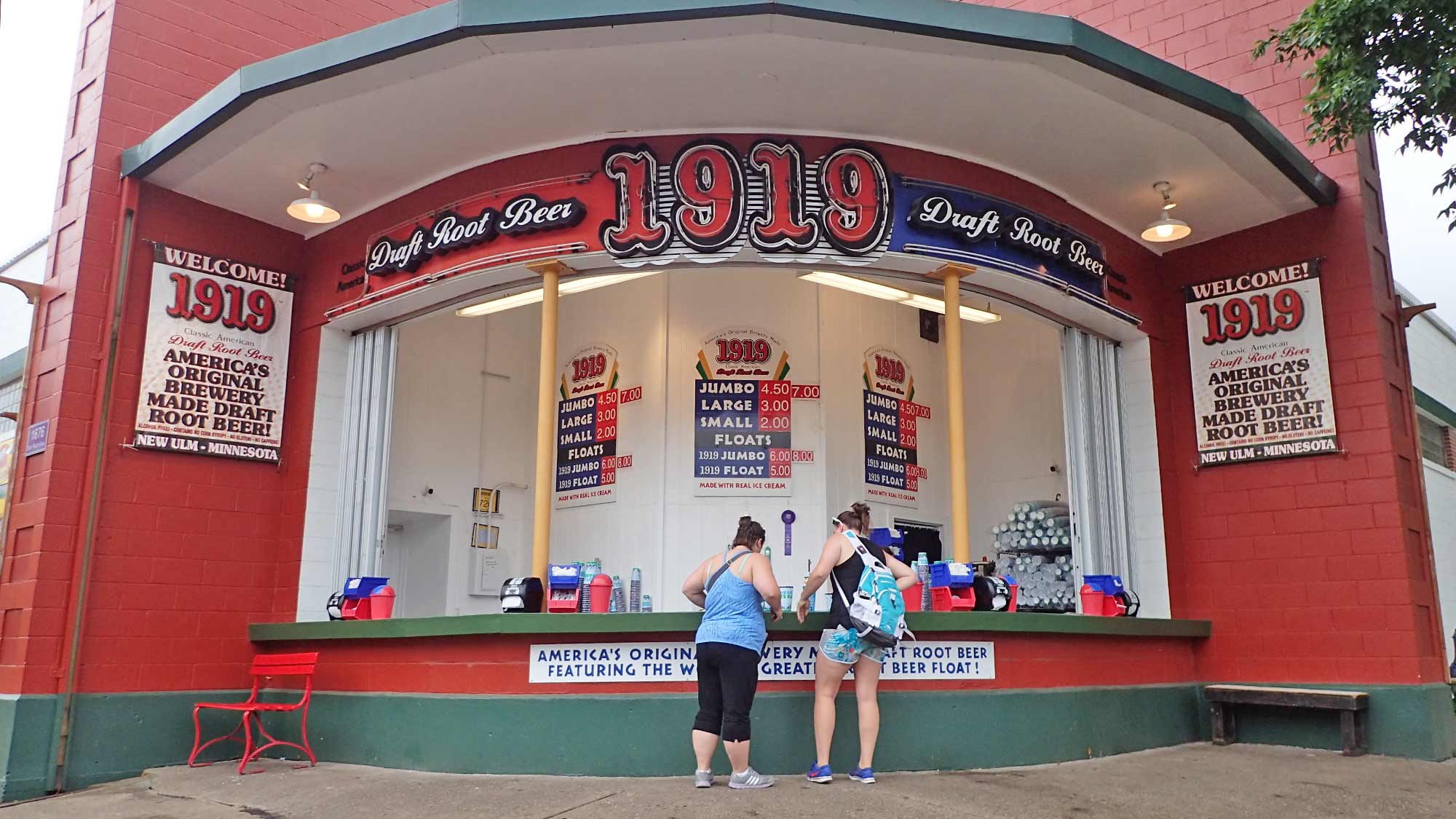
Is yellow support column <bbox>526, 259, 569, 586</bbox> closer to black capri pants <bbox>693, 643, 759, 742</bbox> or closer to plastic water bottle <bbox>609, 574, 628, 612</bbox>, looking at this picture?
black capri pants <bbox>693, 643, 759, 742</bbox>

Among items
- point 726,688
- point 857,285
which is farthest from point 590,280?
point 726,688

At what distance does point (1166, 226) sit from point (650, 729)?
16.8 ft

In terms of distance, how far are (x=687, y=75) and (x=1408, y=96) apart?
15.9 feet

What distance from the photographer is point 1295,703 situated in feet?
26.3

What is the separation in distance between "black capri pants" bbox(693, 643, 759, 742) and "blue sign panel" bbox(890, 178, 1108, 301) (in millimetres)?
3085

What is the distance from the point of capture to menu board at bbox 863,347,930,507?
10.2 m

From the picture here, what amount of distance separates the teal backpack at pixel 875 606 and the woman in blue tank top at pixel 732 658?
42cm

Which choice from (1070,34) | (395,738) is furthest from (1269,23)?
(395,738)

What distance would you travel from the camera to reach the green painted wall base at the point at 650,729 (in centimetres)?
652

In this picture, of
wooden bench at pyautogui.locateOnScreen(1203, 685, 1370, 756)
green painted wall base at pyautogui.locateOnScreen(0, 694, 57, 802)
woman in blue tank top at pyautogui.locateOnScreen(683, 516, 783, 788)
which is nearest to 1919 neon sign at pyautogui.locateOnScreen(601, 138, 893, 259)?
woman in blue tank top at pyautogui.locateOnScreen(683, 516, 783, 788)

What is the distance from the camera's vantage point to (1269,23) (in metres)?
9.12

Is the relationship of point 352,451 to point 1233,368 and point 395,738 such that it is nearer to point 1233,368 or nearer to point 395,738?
point 395,738

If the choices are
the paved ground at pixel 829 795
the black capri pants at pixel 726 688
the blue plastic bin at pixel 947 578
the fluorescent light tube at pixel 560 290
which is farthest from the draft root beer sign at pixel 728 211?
the paved ground at pixel 829 795

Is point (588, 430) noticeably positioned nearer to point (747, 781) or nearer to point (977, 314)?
point (977, 314)
